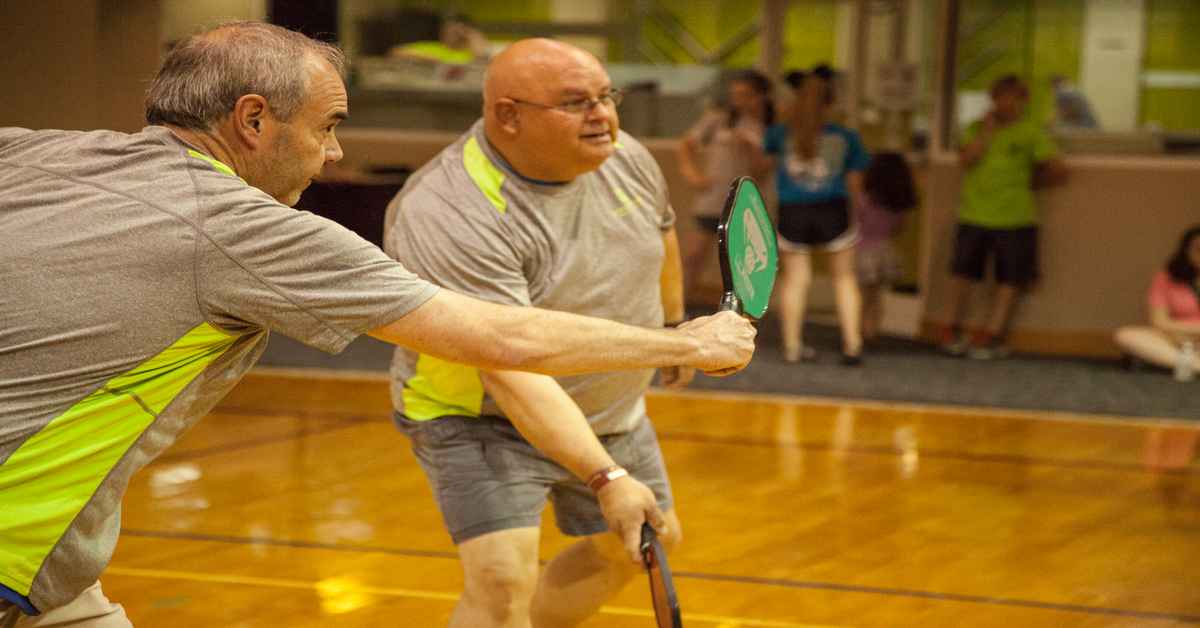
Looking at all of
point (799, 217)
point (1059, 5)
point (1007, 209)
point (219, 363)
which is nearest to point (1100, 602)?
point (219, 363)

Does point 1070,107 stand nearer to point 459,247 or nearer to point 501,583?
point 459,247

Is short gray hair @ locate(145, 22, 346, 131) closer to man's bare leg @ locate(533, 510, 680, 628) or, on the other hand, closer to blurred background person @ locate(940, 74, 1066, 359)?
man's bare leg @ locate(533, 510, 680, 628)

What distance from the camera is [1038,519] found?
5715mm

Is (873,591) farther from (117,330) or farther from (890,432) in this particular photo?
(117,330)

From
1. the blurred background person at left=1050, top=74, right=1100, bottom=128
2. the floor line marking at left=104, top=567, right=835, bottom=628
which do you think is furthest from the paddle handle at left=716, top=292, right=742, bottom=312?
the blurred background person at left=1050, top=74, right=1100, bottom=128

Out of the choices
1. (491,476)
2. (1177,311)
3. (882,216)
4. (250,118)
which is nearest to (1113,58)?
(882,216)

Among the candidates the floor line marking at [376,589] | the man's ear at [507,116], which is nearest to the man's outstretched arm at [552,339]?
the man's ear at [507,116]

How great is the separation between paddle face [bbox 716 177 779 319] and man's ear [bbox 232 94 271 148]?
2.50 feet

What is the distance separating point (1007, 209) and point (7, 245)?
831 centimetres

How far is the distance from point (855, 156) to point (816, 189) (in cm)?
32

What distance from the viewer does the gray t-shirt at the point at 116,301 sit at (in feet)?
6.47

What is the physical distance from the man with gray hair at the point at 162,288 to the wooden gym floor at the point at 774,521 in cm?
231

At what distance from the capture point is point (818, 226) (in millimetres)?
8719

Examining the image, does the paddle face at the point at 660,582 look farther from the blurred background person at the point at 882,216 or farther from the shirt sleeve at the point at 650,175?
the blurred background person at the point at 882,216
